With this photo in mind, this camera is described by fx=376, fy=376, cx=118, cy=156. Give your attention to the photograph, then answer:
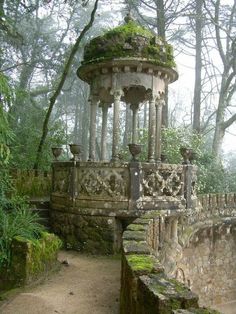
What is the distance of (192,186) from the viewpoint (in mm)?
8773

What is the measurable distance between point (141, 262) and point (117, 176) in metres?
4.31

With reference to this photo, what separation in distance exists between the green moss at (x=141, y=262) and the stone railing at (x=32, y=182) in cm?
769

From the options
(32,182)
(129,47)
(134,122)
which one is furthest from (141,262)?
(32,182)

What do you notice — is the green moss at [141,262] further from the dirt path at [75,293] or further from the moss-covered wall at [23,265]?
the moss-covered wall at [23,265]

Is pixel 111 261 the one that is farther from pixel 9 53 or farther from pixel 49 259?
pixel 9 53

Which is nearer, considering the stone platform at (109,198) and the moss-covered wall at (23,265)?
the moss-covered wall at (23,265)

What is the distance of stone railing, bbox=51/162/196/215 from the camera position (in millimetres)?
7707

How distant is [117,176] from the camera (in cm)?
779

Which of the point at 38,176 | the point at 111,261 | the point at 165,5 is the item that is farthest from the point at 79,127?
the point at 111,261

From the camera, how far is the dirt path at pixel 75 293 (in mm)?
4750

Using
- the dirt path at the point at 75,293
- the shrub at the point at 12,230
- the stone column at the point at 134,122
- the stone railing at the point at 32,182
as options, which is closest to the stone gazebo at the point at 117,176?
the dirt path at the point at 75,293

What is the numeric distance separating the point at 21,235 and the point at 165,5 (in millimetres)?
16271

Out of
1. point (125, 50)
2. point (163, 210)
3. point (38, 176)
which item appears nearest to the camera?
point (163, 210)

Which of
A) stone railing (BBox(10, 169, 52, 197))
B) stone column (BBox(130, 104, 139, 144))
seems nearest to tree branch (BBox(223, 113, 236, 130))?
stone column (BBox(130, 104, 139, 144))
